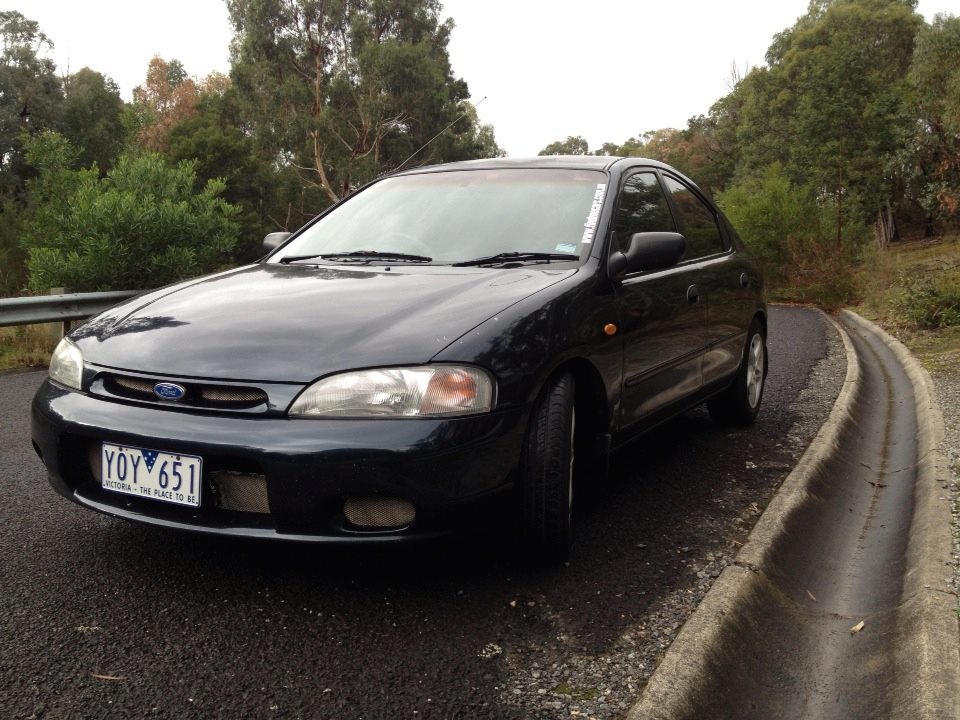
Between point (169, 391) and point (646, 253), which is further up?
point (646, 253)

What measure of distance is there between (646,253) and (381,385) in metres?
1.51

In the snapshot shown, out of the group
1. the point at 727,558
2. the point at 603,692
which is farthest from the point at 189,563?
the point at 727,558

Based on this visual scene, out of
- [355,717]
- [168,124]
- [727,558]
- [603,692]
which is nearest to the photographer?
[355,717]

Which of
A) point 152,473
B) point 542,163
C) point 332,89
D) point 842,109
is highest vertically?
point 332,89

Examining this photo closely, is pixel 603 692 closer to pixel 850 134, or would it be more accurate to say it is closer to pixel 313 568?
pixel 313 568

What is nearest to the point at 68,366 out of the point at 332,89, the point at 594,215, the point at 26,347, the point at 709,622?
the point at 594,215

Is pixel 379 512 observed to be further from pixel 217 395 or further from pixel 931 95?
pixel 931 95

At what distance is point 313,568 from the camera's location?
3.23 metres

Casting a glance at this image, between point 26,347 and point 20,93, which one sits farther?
point 20,93

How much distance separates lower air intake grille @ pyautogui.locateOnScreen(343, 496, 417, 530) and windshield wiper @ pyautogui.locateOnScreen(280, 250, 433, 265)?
1.33 m

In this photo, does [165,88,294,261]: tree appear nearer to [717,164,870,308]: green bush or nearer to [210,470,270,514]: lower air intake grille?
[717,164,870,308]: green bush

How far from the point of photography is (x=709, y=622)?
2.79m

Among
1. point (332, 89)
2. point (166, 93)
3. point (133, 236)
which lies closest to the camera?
point (133, 236)

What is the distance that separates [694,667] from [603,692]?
272mm
